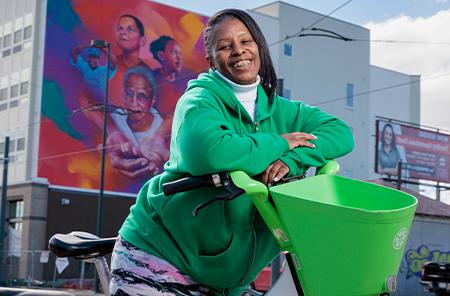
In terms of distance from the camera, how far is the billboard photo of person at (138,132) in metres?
38.5

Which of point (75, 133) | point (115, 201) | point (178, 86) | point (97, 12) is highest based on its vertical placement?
point (97, 12)

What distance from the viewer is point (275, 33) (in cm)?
4322

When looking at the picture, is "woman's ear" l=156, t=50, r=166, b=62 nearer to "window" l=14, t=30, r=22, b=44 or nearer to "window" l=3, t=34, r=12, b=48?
"window" l=14, t=30, r=22, b=44

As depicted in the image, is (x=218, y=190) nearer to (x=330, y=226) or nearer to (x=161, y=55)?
(x=330, y=226)

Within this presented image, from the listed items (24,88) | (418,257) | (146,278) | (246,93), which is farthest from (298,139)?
(24,88)

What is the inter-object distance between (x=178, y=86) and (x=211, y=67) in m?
39.2

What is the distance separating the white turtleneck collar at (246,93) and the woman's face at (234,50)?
0.06ft

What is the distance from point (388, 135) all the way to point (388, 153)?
103 cm

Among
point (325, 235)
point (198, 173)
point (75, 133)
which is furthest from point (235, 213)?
point (75, 133)

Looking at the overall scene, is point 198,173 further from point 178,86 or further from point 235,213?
point 178,86

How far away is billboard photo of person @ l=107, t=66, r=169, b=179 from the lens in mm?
38500

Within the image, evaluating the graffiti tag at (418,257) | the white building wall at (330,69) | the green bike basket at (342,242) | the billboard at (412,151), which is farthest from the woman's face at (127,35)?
the green bike basket at (342,242)

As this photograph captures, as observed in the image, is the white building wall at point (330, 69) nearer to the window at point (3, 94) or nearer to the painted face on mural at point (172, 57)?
the painted face on mural at point (172, 57)

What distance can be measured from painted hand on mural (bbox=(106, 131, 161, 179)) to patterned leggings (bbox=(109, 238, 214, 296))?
36.2 metres
